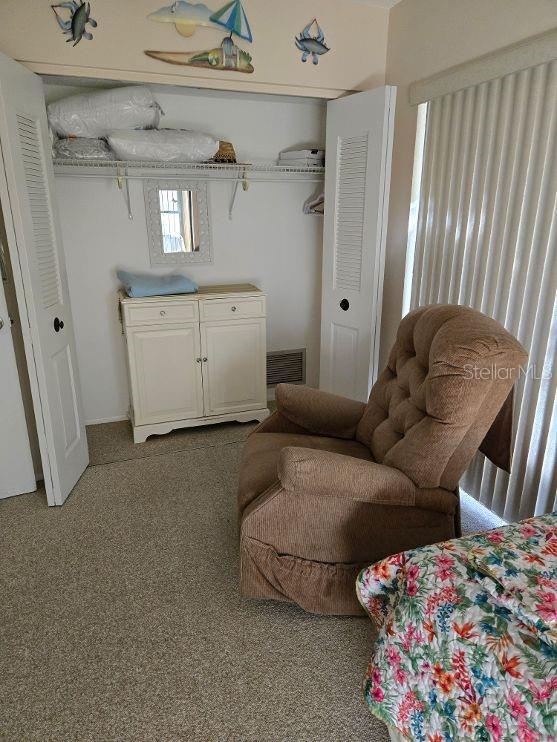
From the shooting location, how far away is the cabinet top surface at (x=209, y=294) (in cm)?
285

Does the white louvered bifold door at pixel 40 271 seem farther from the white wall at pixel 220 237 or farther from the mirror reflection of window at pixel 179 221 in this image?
the mirror reflection of window at pixel 179 221

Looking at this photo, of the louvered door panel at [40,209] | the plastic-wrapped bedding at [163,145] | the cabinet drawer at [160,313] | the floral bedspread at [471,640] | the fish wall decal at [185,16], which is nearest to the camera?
the floral bedspread at [471,640]

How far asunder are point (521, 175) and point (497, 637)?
67.3 inches

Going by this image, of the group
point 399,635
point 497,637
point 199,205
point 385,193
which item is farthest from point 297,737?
point 199,205

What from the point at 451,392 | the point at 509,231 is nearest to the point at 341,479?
the point at 451,392

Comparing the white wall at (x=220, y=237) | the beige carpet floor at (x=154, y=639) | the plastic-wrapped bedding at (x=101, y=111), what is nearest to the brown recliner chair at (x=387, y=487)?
the beige carpet floor at (x=154, y=639)

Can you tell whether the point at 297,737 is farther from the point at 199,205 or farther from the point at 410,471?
the point at 199,205

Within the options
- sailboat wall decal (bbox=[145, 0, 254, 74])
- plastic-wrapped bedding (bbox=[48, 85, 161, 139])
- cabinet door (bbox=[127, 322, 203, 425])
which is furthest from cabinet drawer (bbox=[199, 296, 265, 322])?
sailboat wall decal (bbox=[145, 0, 254, 74])

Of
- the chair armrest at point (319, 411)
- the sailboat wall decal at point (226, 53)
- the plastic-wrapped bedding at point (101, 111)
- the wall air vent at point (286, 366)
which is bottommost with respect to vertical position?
the wall air vent at point (286, 366)

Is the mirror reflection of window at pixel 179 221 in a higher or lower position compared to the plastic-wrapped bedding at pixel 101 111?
lower

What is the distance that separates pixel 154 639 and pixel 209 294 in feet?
6.16

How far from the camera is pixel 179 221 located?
3.15 meters

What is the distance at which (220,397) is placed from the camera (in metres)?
3.18

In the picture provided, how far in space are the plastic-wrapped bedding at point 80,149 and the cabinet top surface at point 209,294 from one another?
0.78 metres
